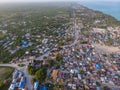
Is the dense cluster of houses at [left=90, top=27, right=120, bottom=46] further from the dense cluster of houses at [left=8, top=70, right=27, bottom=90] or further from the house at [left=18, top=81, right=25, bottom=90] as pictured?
the house at [left=18, top=81, right=25, bottom=90]

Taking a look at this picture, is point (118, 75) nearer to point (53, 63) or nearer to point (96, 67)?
point (96, 67)

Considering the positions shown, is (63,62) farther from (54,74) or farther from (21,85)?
(21,85)

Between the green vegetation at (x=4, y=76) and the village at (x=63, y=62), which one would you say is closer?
the green vegetation at (x=4, y=76)

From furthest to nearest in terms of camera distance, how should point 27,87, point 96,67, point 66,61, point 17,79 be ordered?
point 66,61 → point 96,67 → point 17,79 → point 27,87

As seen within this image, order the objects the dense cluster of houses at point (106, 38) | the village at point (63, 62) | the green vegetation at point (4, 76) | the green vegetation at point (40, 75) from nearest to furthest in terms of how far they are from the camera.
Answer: the green vegetation at point (4, 76)
the village at point (63, 62)
the green vegetation at point (40, 75)
the dense cluster of houses at point (106, 38)

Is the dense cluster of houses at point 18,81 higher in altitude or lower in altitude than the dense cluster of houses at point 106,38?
lower

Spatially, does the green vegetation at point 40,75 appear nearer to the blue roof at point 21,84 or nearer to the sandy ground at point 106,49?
the blue roof at point 21,84

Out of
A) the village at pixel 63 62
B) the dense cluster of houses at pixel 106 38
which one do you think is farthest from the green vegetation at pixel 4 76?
the dense cluster of houses at pixel 106 38

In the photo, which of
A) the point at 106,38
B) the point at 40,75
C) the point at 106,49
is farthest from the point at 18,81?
the point at 106,38

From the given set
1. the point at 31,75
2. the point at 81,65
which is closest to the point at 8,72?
the point at 31,75

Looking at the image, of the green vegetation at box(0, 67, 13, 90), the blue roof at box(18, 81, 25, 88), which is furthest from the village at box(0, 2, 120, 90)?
the green vegetation at box(0, 67, 13, 90)

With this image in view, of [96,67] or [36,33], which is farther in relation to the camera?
[36,33]
